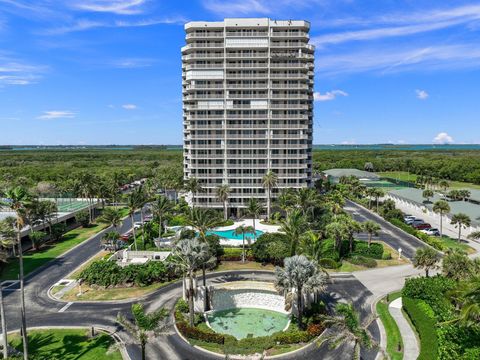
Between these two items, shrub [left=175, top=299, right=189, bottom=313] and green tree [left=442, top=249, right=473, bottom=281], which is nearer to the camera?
green tree [left=442, top=249, right=473, bottom=281]

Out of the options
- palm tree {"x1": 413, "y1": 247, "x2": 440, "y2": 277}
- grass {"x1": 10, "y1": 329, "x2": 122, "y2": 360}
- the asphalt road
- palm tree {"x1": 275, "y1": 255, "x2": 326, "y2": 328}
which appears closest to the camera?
grass {"x1": 10, "y1": 329, "x2": 122, "y2": 360}

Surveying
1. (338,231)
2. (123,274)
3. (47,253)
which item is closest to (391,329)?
(338,231)

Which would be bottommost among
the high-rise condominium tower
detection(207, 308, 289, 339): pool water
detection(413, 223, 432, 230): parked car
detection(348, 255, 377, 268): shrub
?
detection(207, 308, 289, 339): pool water

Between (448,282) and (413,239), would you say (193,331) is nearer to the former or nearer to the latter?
(448,282)

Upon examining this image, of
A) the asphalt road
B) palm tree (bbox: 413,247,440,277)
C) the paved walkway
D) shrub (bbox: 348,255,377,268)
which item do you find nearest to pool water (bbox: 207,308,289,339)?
the paved walkway

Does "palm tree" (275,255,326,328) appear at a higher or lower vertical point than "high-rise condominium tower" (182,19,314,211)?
lower

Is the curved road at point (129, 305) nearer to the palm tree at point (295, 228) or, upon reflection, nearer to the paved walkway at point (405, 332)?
the paved walkway at point (405, 332)

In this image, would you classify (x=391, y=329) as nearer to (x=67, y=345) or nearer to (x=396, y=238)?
(x=67, y=345)

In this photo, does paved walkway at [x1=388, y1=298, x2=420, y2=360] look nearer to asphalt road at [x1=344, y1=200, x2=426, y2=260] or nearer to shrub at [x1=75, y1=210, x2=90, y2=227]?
asphalt road at [x1=344, y1=200, x2=426, y2=260]

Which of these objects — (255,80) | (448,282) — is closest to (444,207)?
(448,282)

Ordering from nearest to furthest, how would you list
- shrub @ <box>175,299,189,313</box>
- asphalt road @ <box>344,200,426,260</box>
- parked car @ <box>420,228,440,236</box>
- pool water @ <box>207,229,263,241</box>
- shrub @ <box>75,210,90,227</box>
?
shrub @ <box>175,299,189,313</box>, asphalt road @ <box>344,200,426,260</box>, pool water @ <box>207,229,263,241</box>, parked car @ <box>420,228,440,236</box>, shrub @ <box>75,210,90,227</box>
